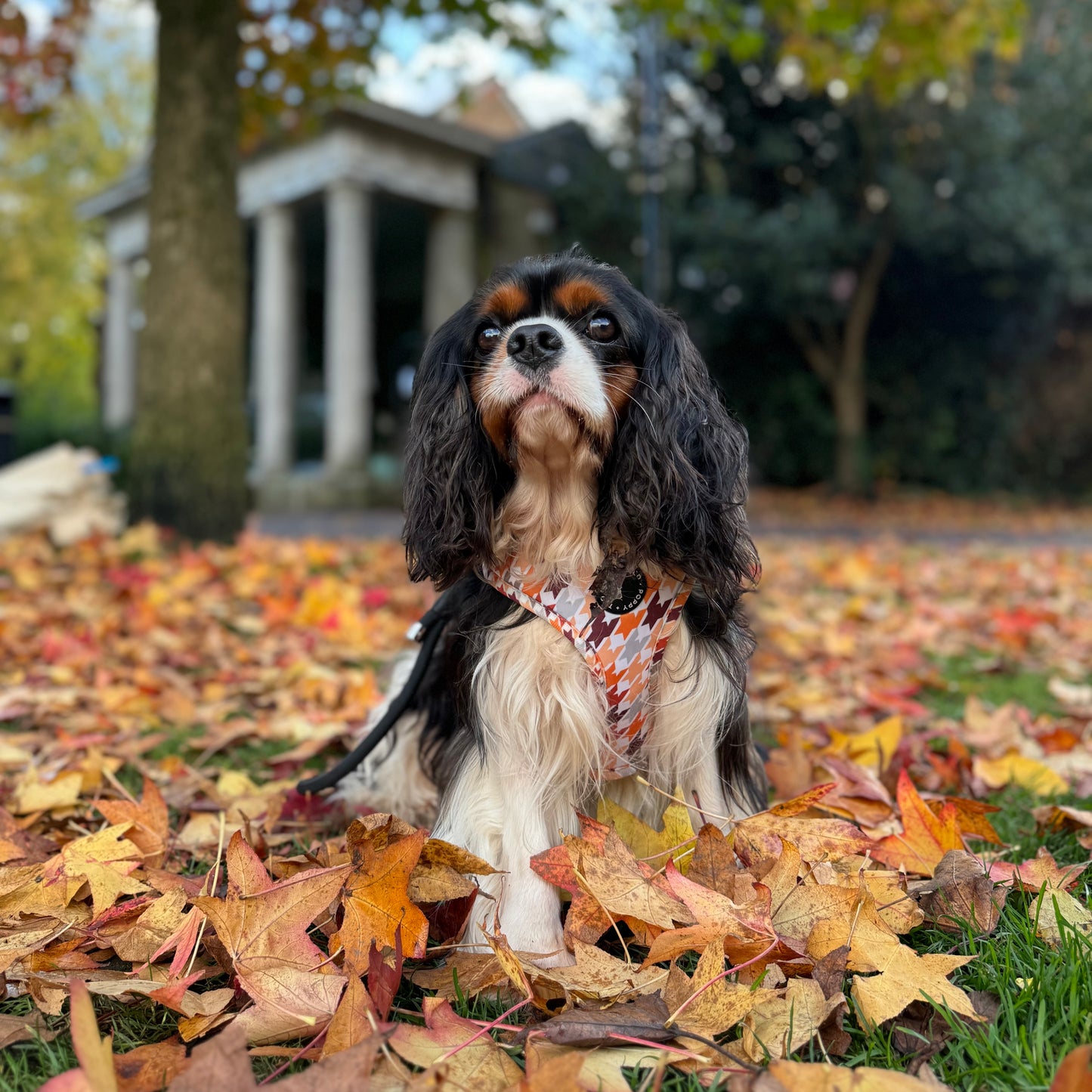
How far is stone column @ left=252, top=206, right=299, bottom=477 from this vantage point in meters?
17.7

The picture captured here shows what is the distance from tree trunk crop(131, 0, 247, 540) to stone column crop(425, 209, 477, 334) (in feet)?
34.7

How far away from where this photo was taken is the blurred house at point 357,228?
53.8 feet

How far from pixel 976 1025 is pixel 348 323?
53.4 feet

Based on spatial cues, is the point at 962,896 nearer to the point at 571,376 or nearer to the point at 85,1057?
the point at 571,376

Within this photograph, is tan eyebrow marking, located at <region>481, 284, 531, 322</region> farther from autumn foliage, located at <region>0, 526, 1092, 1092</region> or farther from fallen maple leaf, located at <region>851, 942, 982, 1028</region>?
fallen maple leaf, located at <region>851, 942, 982, 1028</region>

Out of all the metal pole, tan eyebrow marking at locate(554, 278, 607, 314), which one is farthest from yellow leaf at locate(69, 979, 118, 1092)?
the metal pole

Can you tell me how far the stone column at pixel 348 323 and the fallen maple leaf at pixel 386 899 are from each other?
15385 mm

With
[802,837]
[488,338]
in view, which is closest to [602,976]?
[802,837]

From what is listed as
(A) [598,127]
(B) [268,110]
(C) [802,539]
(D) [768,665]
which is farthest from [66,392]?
(D) [768,665]

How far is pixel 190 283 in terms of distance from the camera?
6957 mm

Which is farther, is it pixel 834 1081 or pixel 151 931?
pixel 151 931

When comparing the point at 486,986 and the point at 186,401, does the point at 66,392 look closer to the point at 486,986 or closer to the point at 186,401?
the point at 186,401

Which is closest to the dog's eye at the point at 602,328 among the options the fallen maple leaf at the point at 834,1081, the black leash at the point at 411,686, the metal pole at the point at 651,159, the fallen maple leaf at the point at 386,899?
the black leash at the point at 411,686

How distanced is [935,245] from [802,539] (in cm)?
794
